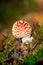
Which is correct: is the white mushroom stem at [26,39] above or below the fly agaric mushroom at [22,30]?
below

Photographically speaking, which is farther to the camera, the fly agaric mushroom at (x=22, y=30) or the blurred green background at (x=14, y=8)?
the blurred green background at (x=14, y=8)

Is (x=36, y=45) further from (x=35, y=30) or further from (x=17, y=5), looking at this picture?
(x=17, y=5)

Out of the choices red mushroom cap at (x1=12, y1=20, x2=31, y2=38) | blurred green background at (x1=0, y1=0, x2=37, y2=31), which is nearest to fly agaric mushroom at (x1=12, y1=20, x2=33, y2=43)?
red mushroom cap at (x1=12, y1=20, x2=31, y2=38)

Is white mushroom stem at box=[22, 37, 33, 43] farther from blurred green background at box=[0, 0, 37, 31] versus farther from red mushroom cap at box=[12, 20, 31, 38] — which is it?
blurred green background at box=[0, 0, 37, 31]

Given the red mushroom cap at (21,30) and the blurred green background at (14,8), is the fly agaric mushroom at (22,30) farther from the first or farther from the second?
the blurred green background at (14,8)

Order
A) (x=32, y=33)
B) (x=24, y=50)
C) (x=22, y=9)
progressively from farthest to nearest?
(x=22, y=9)
(x=32, y=33)
(x=24, y=50)

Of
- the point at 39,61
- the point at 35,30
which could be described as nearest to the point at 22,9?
the point at 35,30

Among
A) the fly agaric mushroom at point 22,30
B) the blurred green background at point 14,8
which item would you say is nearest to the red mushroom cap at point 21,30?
the fly agaric mushroom at point 22,30

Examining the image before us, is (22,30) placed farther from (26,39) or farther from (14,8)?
(14,8)

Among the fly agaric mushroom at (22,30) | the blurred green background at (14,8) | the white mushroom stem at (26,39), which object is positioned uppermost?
the blurred green background at (14,8)

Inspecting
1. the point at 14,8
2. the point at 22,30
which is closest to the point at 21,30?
the point at 22,30

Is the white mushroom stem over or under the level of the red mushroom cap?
under
